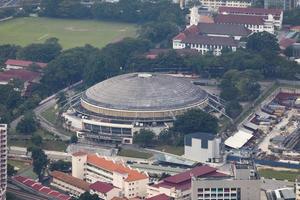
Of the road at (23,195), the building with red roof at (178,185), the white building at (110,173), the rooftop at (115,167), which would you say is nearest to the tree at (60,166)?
the white building at (110,173)

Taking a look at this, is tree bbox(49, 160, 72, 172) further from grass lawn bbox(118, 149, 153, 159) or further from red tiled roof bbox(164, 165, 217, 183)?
red tiled roof bbox(164, 165, 217, 183)

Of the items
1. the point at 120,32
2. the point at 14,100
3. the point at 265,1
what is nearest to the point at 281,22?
the point at 265,1

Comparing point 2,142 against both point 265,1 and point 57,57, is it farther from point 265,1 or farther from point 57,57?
point 265,1

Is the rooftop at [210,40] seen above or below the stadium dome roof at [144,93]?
below

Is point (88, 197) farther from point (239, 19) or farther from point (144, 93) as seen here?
point (239, 19)

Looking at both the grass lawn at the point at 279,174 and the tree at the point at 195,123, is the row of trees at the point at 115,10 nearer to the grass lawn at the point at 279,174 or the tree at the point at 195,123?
the tree at the point at 195,123

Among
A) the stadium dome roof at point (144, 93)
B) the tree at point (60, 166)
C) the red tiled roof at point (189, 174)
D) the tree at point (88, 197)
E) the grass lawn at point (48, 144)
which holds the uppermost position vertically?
the stadium dome roof at point (144, 93)

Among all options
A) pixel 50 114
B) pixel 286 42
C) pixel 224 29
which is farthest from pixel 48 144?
pixel 224 29

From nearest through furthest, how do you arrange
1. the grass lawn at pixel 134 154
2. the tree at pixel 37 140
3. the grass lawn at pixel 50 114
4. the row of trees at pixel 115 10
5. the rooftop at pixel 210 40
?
the grass lawn at pixel 134 154, the tree at pixel 37 140, the grass lawn at pixel 50 114, the rooftop at pixel 210 40, the row of trees at pixel 115 10
